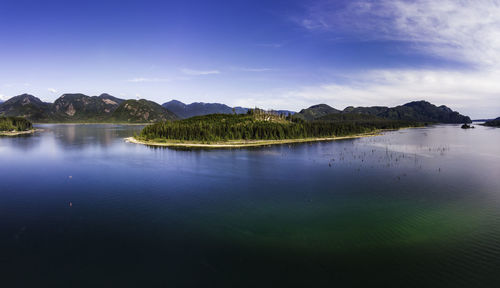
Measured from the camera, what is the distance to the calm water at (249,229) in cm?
2462

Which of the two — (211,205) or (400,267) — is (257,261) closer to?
(400,267)

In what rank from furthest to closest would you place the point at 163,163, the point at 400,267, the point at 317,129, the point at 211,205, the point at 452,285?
the point at 317,129, the point at 163,163, the point at 211,205, the point at 400,267, the point at 452,285

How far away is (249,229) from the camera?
3431 cm

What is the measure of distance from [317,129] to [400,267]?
169 meters

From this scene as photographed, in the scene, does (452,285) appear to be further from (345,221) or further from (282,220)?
(282,220)

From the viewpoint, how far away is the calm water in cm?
2462

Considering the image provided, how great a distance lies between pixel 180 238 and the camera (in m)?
31.9

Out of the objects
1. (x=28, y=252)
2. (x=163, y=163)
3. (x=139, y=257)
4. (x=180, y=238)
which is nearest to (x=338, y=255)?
(x=180, y=238)

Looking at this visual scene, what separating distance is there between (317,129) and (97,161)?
5779 inches

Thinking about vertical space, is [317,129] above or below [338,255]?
above

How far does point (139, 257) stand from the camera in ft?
90.3

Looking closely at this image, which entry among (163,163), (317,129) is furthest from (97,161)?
(317,129)

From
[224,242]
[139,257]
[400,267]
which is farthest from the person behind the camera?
[224,242]

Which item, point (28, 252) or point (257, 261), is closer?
point (257, 261)
